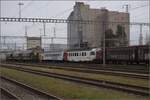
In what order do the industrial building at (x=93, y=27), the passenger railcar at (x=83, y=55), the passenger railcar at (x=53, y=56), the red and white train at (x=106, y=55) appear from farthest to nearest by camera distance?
the passenger railcar at (x=53, y=56), the industrial building at (x=93, y=27), the passenger railcar at (x=83, y=55), the red and white train at (x=106, y=55)

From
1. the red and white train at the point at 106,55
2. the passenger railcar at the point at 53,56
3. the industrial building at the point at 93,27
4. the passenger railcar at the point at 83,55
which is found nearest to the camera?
the red and white train at the point at 106,55

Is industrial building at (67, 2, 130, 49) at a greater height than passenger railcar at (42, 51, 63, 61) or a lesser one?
greater

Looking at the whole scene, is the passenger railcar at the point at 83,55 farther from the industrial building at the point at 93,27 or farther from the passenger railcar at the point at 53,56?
the industrial building at the point at 93,27

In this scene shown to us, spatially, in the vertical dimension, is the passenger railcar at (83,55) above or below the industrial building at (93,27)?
below

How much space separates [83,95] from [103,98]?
54.2 inches

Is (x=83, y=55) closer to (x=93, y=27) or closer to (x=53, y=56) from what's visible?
(x=53, y=56)

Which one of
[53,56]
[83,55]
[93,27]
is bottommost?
[53,56]

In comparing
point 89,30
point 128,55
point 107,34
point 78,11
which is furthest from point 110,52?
point 107,34

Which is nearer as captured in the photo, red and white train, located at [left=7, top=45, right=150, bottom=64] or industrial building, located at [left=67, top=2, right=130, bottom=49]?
red and white train, located at [left=7, top=45, right=150, bottom=64]

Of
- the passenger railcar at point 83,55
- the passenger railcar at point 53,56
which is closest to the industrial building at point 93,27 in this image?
the passenger railcar at point 83,55

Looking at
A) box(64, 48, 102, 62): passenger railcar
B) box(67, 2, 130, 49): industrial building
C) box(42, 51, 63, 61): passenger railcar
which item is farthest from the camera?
box(42, 51, 63, 61): passenger railcar

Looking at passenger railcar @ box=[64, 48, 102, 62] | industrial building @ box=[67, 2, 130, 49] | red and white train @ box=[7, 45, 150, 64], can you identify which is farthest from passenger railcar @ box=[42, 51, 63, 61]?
industrial building @ box=[67, 2, 130, 49]

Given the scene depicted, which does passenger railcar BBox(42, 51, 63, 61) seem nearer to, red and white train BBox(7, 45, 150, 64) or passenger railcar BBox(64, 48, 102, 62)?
red and white train BBox(7, 45, 150, 64)

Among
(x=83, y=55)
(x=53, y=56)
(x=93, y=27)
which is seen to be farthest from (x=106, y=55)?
(x=93, y=27)
